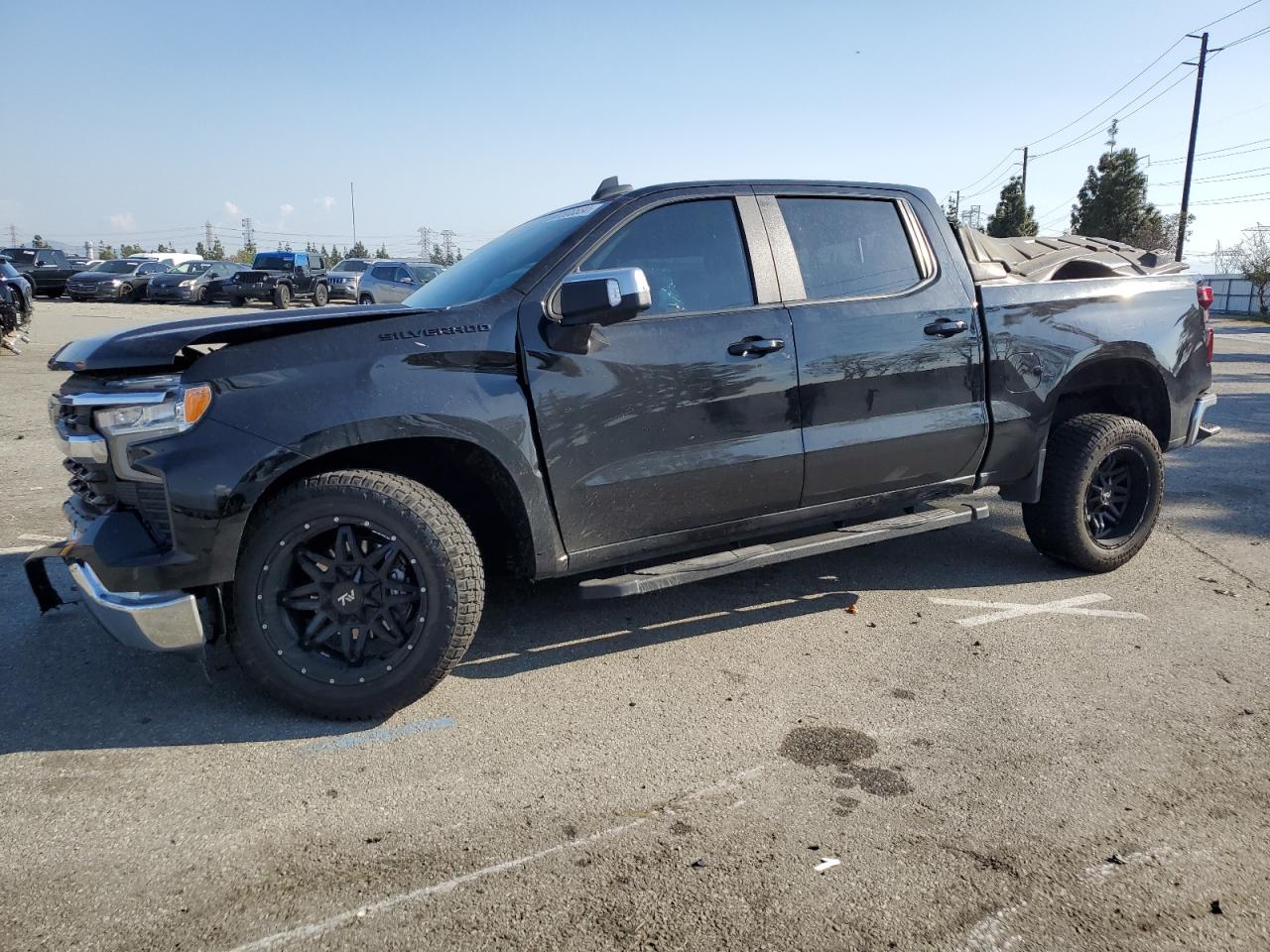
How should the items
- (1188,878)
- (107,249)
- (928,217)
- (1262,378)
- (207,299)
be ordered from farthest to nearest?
(107,249) < (207,299) < (1262,378) < (928,217) < (1188,878)

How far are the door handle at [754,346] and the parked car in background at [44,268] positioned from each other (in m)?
34.3

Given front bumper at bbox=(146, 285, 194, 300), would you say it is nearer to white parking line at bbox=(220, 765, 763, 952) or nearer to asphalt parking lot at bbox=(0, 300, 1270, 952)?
asphalt parking lot at bbox=(0, 300, 1270, 952)

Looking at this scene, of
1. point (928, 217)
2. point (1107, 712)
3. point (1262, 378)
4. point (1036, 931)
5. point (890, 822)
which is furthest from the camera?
point (1262, 378)

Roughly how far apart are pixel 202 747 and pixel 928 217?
3.86m

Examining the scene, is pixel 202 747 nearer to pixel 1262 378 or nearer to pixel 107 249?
pixel 1262 378

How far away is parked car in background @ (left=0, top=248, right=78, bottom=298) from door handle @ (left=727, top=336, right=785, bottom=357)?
34277 millimetres

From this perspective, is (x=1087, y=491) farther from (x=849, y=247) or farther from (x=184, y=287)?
(x=184, y=287)

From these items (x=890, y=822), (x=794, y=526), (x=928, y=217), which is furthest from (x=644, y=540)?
(x=928, y=217)

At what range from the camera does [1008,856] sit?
2.45 meters

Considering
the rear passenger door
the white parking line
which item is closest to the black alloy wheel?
the white parking line

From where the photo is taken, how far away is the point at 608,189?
4195 millimetres

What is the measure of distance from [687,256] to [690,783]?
209 cm

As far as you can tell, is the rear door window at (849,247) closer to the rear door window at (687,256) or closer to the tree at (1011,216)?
the rear door window at (687,256)

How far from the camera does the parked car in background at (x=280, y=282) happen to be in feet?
91.9
